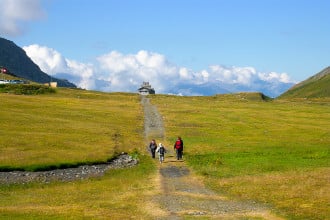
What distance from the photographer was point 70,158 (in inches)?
2320

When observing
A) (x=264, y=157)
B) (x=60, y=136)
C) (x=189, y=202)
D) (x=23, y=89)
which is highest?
(x=23, y=89)

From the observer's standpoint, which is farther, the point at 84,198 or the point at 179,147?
the point at 179,147

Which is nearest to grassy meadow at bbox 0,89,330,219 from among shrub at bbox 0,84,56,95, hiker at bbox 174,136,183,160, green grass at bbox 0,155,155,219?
green grass at bbox 0,155,155,219

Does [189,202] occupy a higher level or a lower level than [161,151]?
lower

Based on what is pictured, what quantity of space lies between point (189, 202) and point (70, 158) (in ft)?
78.8

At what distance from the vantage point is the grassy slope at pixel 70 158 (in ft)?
121

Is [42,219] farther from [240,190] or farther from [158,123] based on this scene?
[158,123]

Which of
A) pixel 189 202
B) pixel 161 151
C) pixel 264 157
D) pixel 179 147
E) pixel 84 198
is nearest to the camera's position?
pixel 189 202

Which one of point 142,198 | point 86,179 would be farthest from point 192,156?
point 142,198

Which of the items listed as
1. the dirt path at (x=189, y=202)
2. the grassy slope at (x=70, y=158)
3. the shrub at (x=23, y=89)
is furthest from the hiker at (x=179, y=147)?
the shrub at (x=23, y=89)

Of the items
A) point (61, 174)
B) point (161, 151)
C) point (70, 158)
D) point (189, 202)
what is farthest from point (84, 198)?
point (161, 151)

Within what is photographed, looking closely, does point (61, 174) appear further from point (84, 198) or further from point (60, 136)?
point (60, 136)

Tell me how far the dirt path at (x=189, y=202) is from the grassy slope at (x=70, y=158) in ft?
4.96

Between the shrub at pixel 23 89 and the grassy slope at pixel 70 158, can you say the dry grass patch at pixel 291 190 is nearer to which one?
the grassy slope at pixel 70 158
